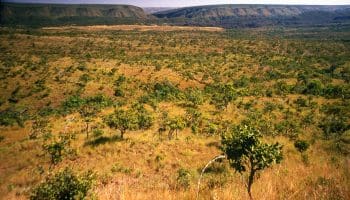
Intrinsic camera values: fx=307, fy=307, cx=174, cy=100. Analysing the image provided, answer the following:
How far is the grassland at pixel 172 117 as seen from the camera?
698cm

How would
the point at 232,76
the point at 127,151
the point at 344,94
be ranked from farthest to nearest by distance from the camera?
the point at 232,76 → the point at 344,94 → the point at 127,151

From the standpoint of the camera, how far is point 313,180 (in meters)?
5.54

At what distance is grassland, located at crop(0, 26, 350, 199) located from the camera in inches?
275

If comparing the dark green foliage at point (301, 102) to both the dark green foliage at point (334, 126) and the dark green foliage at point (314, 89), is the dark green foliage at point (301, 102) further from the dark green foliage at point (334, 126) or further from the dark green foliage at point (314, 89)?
the dark green foliage at point (334, 126)

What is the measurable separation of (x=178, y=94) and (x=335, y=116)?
15.1 meters

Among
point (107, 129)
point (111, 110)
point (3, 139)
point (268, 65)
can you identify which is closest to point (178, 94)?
point (111, 110)

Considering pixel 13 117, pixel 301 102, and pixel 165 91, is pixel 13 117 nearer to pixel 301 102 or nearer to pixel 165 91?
pixel 165 91

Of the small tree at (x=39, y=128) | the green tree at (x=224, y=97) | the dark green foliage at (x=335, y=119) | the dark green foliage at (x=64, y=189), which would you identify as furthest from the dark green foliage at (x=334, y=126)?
the small tree at (x=39, y=128)

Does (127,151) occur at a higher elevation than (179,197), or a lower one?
lower

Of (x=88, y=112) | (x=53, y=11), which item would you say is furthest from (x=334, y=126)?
(x=53, y=11)

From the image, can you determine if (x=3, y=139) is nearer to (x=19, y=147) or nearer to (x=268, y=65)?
(x=19, y=147)

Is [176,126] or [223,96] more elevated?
[176,126]

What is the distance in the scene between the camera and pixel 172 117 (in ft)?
78.3

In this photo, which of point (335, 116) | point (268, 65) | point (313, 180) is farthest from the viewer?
point (268, 65)
